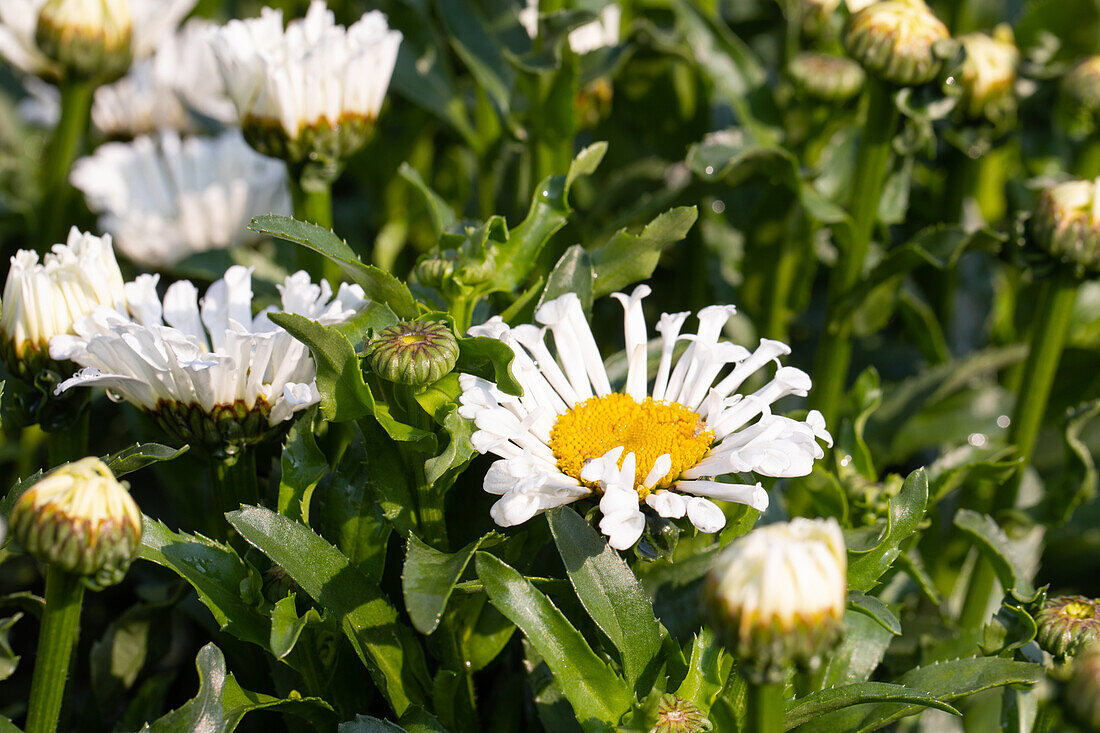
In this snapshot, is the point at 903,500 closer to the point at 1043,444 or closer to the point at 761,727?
the point at 761,727

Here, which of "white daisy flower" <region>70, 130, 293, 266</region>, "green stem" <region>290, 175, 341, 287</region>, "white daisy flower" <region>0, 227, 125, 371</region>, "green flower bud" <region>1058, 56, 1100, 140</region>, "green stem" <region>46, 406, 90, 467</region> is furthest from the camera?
"white daisy flower" <region>70, 130, 293, 266</region>

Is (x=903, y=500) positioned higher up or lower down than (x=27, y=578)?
higher up

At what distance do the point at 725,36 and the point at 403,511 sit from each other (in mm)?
1097

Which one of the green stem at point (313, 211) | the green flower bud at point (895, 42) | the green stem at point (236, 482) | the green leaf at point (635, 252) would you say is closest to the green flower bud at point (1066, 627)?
the green leaf at point (635, 252)

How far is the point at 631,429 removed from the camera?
3.67ft

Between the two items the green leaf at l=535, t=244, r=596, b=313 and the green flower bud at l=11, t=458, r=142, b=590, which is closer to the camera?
the green flower bud at l=11, t=458, r=142, b=590

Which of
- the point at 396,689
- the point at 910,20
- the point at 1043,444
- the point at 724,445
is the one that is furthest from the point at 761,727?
the point at 1043,444

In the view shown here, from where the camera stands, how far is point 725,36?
6.08 ft

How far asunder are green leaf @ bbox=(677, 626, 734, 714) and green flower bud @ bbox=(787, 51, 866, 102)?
96cm

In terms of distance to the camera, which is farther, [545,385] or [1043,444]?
[1043,444]

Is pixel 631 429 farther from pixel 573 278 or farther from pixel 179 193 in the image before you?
pixel 179 193

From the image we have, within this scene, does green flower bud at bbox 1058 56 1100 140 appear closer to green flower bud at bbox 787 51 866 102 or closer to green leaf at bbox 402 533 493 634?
green flower bud at bbox 787 51 866 102

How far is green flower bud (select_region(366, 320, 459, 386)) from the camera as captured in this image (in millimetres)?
Result: 1012

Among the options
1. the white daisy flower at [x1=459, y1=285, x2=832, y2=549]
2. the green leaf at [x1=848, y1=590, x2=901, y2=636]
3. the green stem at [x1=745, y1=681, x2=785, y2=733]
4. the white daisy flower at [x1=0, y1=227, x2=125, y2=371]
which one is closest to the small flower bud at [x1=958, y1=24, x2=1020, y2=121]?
the white daisy flower at [x1=459, y1=285, x2=832, y2=549]
